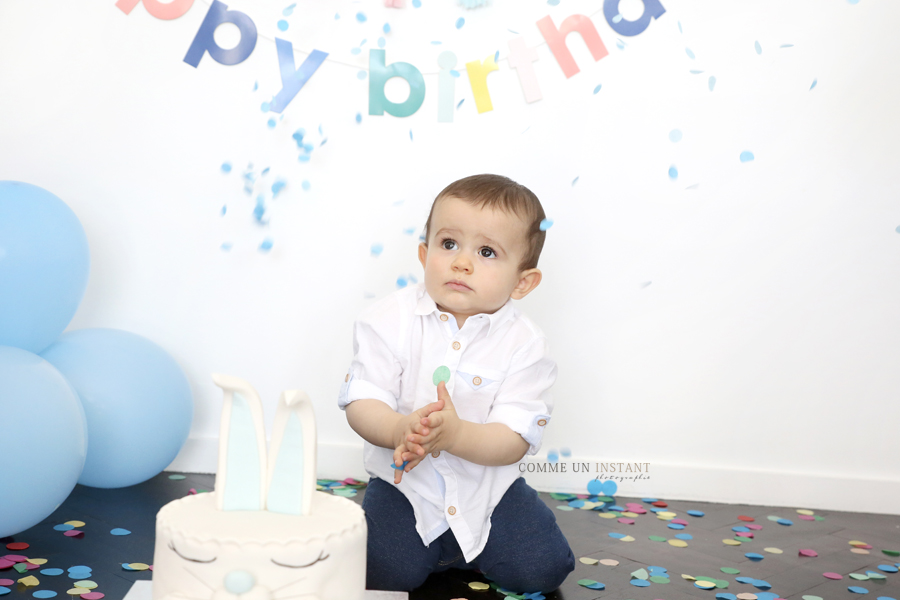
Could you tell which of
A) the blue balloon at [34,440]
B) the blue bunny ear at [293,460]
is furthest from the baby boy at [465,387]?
the blue balloon at [34,440]

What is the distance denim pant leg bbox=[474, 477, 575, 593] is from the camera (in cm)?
129

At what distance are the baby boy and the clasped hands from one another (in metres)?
0.16

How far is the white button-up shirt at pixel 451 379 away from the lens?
1.33m

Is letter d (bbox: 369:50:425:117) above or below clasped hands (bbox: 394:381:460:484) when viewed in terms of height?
above

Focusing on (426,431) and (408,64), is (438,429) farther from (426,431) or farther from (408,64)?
(408,64)

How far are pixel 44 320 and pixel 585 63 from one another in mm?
1345

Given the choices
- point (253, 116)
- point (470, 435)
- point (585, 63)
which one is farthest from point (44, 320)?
point (585, 63)

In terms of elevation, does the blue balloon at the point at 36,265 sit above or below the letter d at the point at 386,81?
below

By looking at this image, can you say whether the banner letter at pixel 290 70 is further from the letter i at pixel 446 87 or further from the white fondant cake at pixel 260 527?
the white fondant cake at pixel 260 527

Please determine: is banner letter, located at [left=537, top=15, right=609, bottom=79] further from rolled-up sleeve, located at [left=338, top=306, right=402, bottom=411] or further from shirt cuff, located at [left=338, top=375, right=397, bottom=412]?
shirt cuff, located at [left=338, top=375, right=397, bottom=412]

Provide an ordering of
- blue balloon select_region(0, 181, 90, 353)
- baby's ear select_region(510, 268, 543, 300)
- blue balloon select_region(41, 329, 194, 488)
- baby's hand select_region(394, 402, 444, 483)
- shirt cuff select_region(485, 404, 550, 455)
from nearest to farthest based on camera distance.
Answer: baby's hand select_region(394, 402, 444, 483)
shirt cuff select_region(485, 404, 550, 455)
baby's ear select_region(510, 268, 543, 300)
blue balloon select_region(0, 181, 90, 353)
blue balloon select_region(41, 329, 194, 488)

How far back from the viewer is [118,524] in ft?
4.92

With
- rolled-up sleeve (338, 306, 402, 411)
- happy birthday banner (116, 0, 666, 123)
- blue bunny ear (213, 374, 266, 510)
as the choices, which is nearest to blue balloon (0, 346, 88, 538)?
rolled-up sleeve (338, 306, 402, 411)

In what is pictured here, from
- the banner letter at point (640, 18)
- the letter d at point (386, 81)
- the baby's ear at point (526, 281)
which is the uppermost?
the banner letter at point (640, 18)
